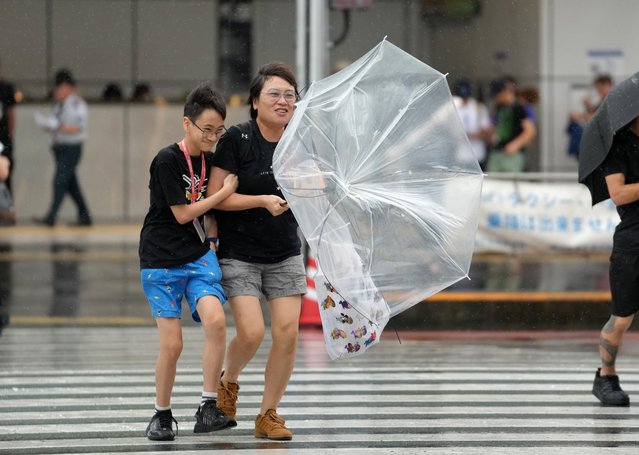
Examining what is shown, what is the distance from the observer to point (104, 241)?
17688 mm

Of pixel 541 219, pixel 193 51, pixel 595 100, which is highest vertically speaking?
pixel 193 51

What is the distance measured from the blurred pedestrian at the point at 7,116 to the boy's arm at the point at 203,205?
936 centimetres

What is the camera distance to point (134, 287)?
14953 mm

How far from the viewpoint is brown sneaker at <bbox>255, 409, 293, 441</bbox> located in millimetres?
7090

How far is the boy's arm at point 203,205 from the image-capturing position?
7.00 m

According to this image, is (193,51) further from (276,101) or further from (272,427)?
(272,427)

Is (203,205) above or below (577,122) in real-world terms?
below

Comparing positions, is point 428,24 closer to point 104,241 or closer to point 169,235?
point 104,241

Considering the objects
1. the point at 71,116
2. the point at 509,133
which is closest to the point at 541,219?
the point at 509,133

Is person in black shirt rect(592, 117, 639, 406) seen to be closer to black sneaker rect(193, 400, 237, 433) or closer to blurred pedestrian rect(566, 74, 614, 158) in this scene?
Result: black sneaker rect(193, 400, 237, 433)

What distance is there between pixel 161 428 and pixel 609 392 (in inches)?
106

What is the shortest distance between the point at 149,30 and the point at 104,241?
8.80ft

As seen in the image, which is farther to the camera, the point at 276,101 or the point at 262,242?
the point at 262,242

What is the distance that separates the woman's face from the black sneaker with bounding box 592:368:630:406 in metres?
2.56
